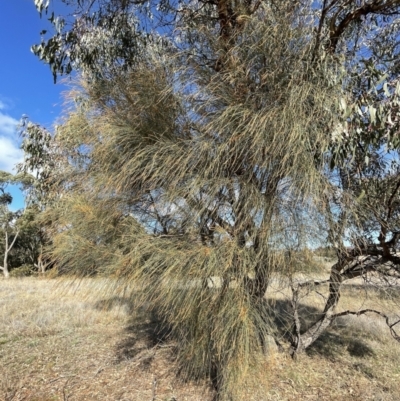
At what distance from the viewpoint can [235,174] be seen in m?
2.63

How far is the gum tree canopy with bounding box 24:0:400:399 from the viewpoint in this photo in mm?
2338

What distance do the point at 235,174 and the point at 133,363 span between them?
9.39 ft

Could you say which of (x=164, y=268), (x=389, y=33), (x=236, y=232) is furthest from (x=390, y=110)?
(x=389, y=33)

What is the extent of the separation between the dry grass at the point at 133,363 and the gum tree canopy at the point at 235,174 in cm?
63

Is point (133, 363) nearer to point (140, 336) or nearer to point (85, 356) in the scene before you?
point (85, 356)

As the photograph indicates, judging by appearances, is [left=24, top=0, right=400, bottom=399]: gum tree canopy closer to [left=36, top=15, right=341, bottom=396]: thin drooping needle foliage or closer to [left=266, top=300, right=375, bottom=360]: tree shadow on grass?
[left=36, top=15, right=341, bottom=396]: thin drooping needle foliage

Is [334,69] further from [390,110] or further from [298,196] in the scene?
[298,196]

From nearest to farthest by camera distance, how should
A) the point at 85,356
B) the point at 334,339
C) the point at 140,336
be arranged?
1. the point at 85,356
2. the point at 140,336
3. the point at 334,339

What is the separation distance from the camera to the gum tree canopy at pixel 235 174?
2.34 metres

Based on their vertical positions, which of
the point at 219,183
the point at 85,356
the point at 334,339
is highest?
the point at 219,183

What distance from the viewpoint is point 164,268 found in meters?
2.57

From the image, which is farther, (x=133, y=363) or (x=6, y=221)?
(x=6, y=221)

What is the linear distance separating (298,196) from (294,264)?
504 millimetres

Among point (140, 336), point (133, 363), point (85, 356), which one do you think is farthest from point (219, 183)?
point (140, 336)
